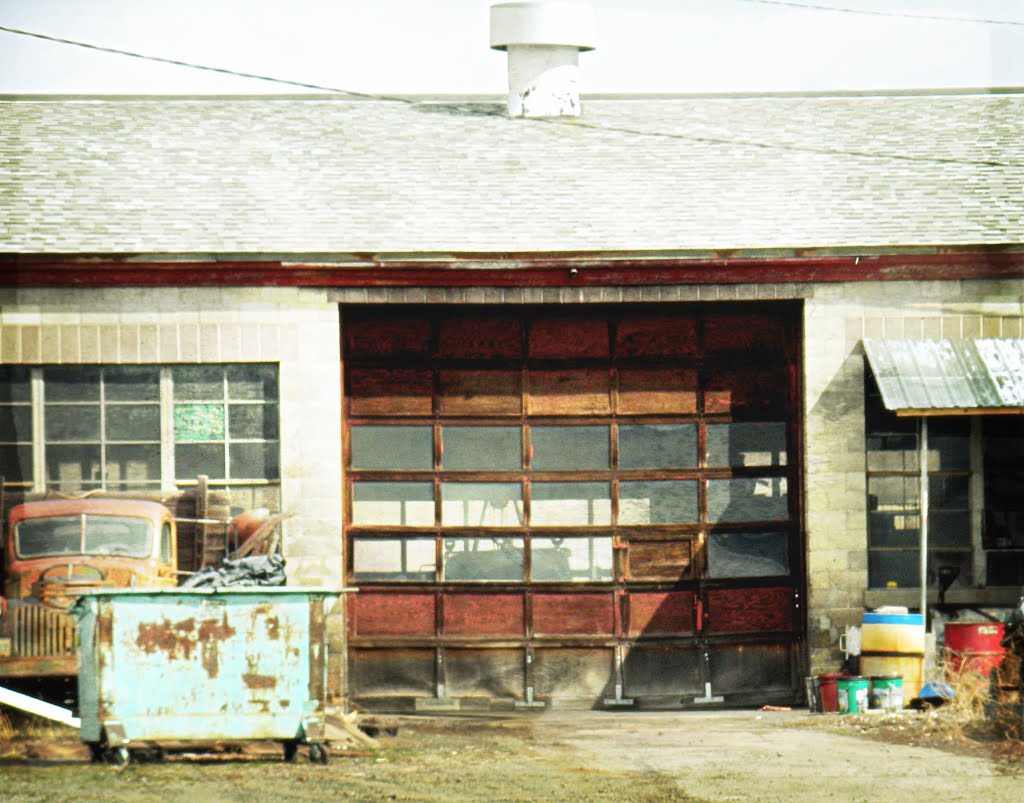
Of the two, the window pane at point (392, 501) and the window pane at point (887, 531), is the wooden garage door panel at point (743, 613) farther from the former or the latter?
the window pane at point (392, 501)

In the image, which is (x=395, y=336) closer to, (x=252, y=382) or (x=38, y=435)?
(x=252, y=382)

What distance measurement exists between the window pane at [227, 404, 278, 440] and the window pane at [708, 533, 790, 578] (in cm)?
463

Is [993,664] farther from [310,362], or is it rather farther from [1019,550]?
[310,362]

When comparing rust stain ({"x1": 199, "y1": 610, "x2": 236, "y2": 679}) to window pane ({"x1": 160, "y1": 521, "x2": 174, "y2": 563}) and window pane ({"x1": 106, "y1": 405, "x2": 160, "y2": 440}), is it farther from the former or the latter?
window pane ({"x1": 106, "y1": 405, "x2": 160, "y2": 440})

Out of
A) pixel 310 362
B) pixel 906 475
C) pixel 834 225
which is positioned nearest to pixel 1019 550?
pixel 906 475

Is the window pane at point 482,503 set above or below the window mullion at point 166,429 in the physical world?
below

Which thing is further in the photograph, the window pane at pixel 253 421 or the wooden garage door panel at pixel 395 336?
the wooden garage door panel at pixel 395 336

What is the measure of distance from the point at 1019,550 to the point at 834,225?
3.83m

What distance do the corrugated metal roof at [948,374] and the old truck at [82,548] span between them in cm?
698

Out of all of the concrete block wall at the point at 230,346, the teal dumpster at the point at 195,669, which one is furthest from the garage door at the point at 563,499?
the teal dumpster at the point at 195,669

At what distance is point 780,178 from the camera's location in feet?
59.4

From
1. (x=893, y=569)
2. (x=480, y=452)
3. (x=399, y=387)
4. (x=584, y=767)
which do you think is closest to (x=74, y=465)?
(x=399, y=387)

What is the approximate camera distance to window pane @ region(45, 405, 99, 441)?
16.5 metres

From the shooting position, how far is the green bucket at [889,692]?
15375 mm
